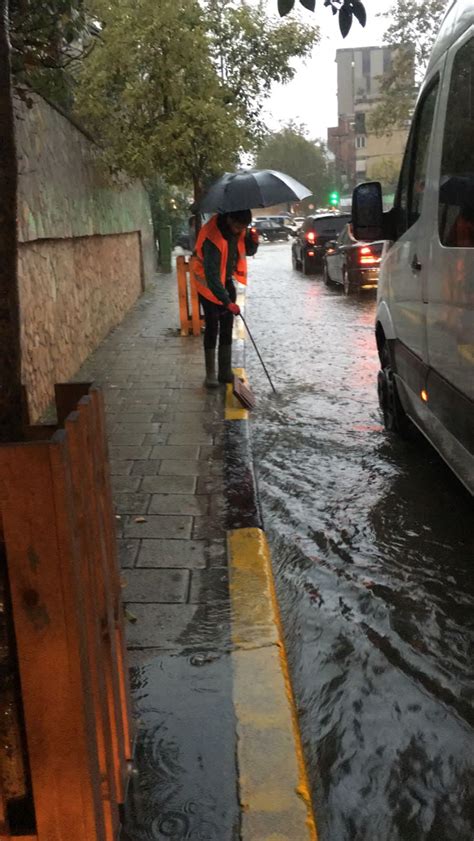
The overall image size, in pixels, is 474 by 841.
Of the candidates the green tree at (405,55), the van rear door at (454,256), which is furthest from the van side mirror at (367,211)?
the green tree at (405,55)

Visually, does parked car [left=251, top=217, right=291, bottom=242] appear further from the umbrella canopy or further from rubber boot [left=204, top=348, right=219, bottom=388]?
rubber boot [left=204, top=348, right=219, bottom=388]

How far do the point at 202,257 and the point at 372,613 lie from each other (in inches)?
193

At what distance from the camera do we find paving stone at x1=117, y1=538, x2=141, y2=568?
159 inches

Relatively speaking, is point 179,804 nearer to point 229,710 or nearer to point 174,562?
Answer: point 229,710

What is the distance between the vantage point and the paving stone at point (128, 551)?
404 cm

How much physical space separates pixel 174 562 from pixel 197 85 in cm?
702

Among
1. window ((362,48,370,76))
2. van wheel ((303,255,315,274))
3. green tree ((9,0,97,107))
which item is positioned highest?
window ((362,48,370,76))

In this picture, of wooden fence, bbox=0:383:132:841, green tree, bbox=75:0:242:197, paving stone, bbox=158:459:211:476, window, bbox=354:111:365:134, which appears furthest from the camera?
window, bbox=354:111:365:134

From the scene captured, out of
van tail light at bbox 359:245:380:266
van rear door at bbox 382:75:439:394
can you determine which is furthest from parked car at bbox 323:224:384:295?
van rear door at bbox 382:75:439:394

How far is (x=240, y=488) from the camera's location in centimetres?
505

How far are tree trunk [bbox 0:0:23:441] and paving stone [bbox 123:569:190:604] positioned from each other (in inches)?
72.2

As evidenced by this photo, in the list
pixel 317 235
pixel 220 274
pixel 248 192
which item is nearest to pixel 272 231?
pixel 317 235

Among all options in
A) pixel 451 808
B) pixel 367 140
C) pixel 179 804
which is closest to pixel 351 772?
pixel 451 808

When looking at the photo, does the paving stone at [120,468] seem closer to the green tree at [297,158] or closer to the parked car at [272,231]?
the parked car at [272,231]
